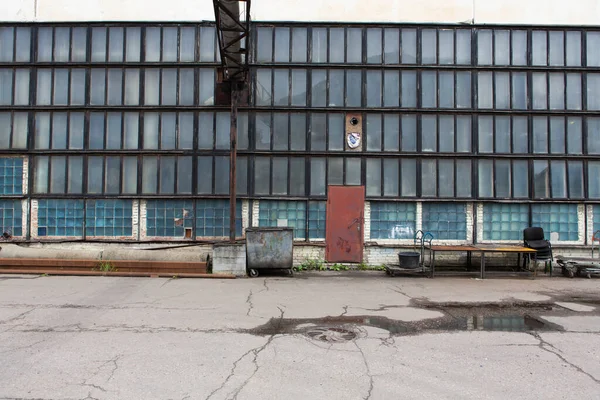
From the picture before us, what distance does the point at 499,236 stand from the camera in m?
14.2

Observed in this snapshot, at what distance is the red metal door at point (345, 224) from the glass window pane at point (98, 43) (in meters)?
9.21

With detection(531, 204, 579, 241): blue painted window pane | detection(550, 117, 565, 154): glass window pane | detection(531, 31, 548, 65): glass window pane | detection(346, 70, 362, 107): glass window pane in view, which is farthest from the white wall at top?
detection(531, 204, 579, 241): blue painted window pane

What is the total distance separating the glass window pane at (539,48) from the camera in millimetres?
14352

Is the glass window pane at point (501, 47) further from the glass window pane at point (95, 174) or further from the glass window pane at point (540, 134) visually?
the glass window pane at point (95, 174)

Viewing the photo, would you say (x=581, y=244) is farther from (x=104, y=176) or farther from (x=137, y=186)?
(x=104, y=176)

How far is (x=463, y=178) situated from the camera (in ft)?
46.7

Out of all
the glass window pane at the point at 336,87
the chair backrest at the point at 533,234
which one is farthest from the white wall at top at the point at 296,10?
the chair backrest at the point at 533,234

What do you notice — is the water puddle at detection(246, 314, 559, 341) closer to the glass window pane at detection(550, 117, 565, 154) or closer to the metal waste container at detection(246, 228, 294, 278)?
the metal waste container at detection(246, 228, 294, 278)

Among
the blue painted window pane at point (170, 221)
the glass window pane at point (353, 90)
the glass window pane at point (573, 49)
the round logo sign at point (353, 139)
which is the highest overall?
the glass window pane at point (573, 49)

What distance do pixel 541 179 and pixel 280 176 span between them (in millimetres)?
9004

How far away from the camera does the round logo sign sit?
46.7 ft

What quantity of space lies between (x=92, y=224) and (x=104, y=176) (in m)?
1.69

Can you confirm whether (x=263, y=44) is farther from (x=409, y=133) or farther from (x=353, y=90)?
(x=409, y=133)

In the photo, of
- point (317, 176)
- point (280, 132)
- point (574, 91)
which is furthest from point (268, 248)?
point (574, 91)
